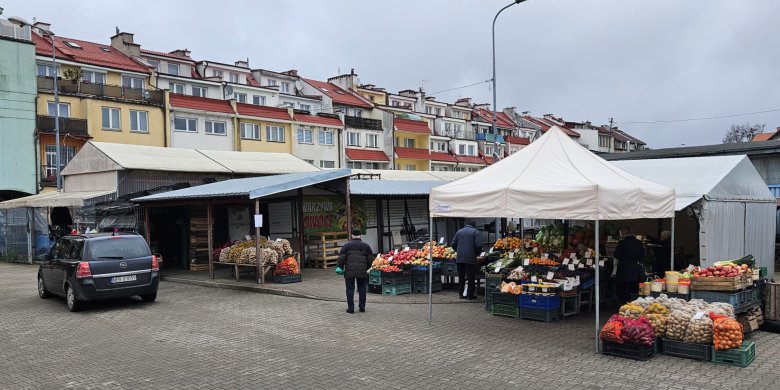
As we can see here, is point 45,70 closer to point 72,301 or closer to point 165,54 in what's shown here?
point 165,54

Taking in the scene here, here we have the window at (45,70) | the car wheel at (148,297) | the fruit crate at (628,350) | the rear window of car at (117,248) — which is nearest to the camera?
the fruit crate at (628,350)

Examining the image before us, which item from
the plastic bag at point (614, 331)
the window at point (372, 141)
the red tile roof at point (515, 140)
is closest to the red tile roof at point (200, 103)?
the window at point (372, 141)

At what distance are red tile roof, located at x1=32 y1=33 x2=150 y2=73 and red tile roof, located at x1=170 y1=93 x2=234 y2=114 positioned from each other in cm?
461

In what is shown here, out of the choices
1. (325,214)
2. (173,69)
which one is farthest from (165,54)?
(325,214)

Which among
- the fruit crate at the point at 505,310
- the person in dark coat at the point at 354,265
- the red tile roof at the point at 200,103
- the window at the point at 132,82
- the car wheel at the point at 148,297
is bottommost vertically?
the car wheel at the point at 148,297

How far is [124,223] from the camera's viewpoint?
2339 cm

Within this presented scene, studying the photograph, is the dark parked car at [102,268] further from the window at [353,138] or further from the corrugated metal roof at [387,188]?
the window at [353,138]

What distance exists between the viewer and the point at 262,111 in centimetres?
4606

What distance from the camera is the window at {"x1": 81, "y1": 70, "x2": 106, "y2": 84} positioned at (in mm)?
40116

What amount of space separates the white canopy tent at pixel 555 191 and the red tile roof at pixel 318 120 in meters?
39.1

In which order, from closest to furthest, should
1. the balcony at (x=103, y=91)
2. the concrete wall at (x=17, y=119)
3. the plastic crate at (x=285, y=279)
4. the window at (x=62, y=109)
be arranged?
the plastic crate at (x=285, y=279)
the concrete wall at (x=17, y=119)
the window at (x=62, y=109)
the balcony at (x=103, y=91)

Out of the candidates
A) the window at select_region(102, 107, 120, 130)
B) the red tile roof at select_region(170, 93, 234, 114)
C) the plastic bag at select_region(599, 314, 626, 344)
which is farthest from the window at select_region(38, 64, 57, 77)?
the plastic bag at select_region(599, 314, 626, 344)

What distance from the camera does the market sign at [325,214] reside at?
2067 cm

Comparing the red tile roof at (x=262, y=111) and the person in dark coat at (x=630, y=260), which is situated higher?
the red tile roof at (x=262, y=111)
